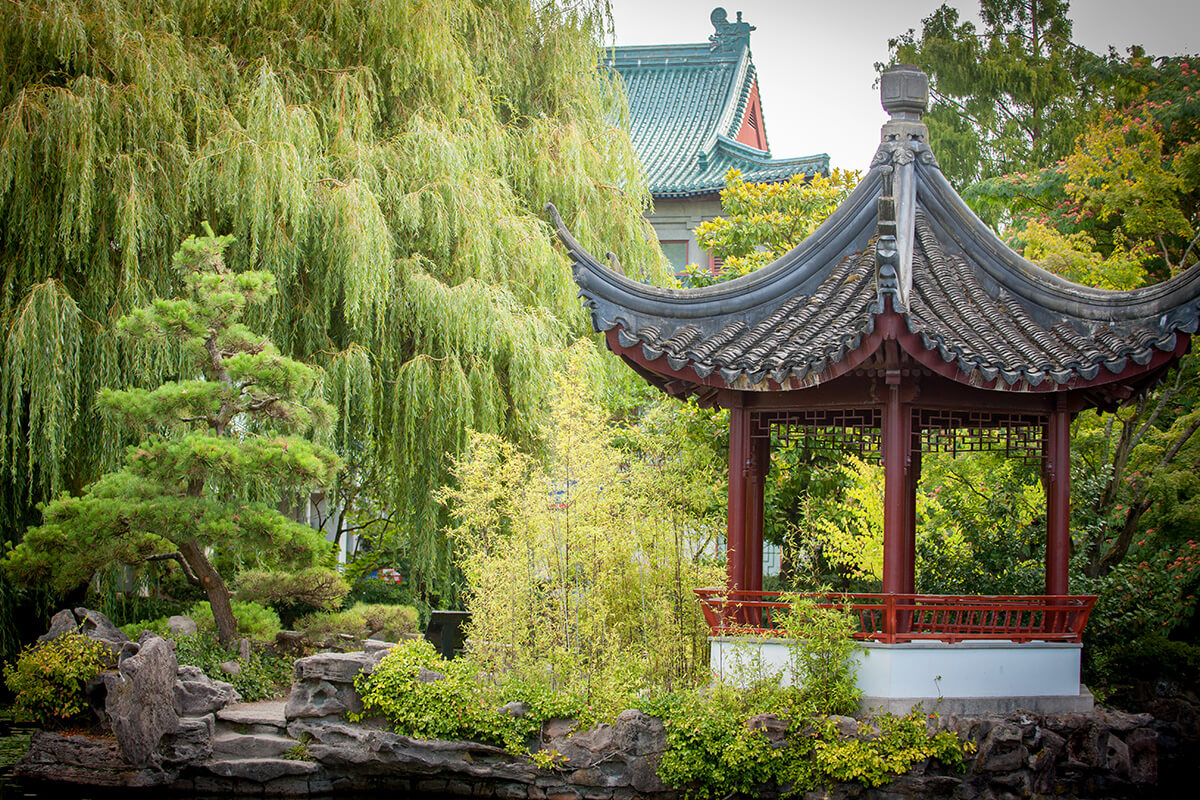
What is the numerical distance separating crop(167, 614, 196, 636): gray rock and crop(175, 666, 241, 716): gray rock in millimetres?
714

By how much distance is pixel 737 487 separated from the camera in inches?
298

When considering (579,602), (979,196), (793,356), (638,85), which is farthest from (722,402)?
(638,85)

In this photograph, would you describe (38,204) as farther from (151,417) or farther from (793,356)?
(793,356)

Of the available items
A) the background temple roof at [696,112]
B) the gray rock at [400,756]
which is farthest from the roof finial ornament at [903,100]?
the background temple roof at [696,112]

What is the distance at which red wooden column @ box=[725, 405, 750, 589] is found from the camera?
24.8ft

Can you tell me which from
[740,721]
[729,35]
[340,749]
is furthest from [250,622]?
[729,35]

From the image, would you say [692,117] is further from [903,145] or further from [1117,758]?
[1117,758]

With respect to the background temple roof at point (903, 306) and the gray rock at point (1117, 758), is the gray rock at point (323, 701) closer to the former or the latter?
the background temple roof at point (903, 306)

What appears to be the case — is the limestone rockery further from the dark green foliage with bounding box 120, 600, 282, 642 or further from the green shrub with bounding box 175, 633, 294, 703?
the dark green foliage with bounding box 120, 600, 282, 642

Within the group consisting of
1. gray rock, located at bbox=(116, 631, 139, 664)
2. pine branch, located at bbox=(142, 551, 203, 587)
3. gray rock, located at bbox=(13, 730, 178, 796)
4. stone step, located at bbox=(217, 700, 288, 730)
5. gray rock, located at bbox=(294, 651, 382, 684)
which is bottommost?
gray rock, located at bbox=(13, 730, 178, 796)

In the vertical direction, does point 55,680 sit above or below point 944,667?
below

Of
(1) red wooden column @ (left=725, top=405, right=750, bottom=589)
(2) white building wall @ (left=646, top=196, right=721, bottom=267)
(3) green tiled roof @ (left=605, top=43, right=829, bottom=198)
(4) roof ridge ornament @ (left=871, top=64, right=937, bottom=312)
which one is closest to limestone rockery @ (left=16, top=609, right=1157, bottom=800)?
(1) red wooden column @ (left=725, top=405, right=750, bottom=589)

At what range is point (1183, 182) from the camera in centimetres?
1065

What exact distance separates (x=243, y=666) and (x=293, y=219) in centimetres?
347
